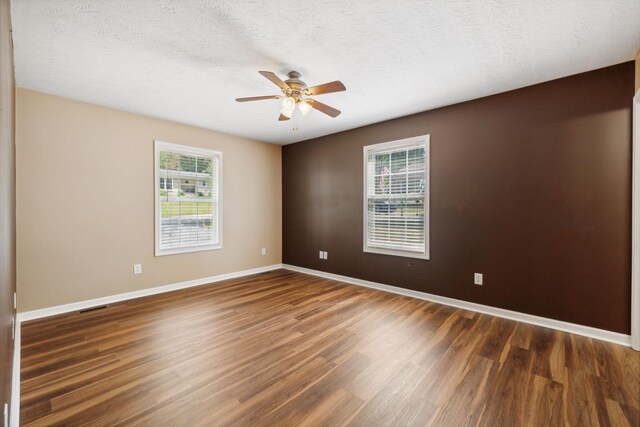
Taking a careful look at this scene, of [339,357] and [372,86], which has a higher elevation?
[372,86]

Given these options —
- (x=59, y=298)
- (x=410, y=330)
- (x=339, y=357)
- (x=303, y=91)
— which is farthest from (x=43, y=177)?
(x=410, y=330)

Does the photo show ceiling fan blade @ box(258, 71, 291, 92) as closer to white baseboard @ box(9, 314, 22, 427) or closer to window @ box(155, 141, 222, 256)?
window @ box(155, 141, 222, 256)

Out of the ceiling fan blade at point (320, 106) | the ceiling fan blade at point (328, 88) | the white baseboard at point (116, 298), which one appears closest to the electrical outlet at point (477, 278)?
the ceiling fan blade at point (320, 106)

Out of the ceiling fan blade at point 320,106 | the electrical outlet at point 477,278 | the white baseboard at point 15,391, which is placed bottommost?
the white baseboard at point 15,391

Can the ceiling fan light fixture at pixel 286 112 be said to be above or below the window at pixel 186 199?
above

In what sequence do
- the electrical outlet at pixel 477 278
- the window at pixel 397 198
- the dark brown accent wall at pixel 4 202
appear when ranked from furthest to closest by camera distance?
1. the window at pixel 397 198
2. the electrical outlet at pixel 477 278
3. the dark brown accent wall at pixel 4 202

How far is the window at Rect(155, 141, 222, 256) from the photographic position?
413 centimetres

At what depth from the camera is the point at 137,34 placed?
2156mm

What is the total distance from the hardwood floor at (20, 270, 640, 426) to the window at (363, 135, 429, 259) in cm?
106

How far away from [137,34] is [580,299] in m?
4.62

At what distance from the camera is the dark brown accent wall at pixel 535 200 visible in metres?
2.59

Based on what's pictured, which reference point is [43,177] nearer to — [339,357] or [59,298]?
[59,298]

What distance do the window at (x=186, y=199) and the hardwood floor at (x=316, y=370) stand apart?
1256 mm

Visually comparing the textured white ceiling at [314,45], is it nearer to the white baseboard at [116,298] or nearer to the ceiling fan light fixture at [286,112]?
the ceiling fan light fixture at [286,112]
